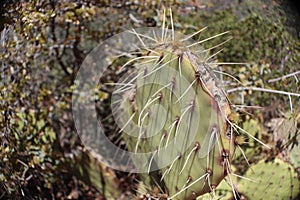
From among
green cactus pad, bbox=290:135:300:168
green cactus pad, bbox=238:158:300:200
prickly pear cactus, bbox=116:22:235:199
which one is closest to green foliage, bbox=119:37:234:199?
prickly pear cactus, bbox=116:22:235:199

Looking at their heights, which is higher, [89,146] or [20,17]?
[20,17]

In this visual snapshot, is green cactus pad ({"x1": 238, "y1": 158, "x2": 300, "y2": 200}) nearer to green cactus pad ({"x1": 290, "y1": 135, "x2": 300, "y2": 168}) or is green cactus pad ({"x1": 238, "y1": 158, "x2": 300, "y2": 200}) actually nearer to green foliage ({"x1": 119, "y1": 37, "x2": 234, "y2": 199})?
green cactus pad ({"x1": 290, "y1": 135, "x2": 300, "y2": 168})

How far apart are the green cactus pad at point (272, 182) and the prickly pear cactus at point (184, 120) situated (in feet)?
1.18

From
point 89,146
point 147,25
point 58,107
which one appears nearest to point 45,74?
point 58,107

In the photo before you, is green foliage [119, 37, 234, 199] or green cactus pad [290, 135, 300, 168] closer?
green foliage [119, 37, 234, 199]

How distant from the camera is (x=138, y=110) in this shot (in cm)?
187

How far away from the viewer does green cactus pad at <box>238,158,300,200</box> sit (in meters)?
1.99

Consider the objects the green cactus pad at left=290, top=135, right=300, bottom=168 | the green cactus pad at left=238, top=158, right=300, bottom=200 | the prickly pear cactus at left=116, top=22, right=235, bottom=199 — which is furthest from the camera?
the green cactus pad at left=290, top=135, right=300, bottom=168

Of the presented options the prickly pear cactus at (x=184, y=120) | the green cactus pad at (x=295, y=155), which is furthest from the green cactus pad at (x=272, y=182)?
the prickly pear cactus at (x=184, y=120)

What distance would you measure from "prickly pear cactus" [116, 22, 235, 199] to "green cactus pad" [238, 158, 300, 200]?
0.36 m

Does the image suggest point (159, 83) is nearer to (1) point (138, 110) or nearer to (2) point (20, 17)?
(1) point (138, 110)

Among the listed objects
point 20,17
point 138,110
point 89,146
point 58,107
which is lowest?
point 89,146

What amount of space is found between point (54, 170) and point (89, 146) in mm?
305

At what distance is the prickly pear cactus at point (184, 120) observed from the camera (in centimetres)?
149
